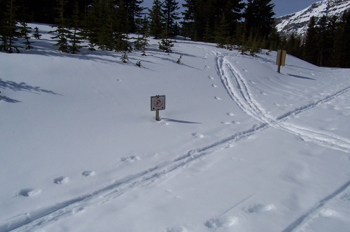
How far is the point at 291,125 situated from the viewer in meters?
7.20

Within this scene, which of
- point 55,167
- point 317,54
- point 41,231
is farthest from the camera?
point 317,54

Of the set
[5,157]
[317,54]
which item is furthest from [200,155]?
[317,54]

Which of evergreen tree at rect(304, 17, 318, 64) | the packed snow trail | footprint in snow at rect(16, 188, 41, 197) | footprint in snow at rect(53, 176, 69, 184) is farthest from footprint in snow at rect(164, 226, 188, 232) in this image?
evergreen tree at rect(304, 17, 318, 64)

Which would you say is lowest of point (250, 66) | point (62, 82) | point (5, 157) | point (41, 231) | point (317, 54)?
point (41, 231)

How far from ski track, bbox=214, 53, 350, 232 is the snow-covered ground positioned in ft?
0.11

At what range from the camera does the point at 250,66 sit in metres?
15.1

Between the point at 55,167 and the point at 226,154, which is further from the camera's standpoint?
the point at 226,154

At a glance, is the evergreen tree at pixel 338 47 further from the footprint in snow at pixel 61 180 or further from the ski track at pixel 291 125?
the footprint in snow at pixel 61 180

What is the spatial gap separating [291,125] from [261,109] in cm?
162

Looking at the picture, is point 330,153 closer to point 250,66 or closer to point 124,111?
point 124,111

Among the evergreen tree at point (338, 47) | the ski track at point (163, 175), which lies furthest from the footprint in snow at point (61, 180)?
the evergreen tree at point (338, 47)

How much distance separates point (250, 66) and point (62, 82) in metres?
11.9

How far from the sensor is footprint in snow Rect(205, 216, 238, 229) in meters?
3.03

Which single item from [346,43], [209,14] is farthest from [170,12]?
[346,43]
